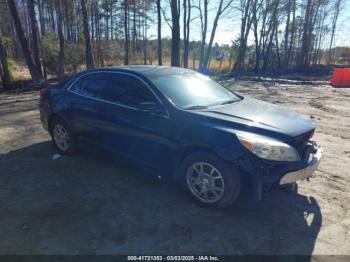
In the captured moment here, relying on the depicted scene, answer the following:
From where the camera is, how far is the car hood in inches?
133

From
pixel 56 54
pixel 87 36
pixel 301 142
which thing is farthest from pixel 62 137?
pixel 56 54

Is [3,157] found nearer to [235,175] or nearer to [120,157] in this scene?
[120,157]

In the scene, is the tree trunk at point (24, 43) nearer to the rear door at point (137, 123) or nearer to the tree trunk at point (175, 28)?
the tree trunk at point (175, 28)

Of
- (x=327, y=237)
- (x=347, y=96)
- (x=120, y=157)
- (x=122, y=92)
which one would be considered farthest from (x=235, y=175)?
(x=347, y=96)

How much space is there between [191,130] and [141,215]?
3.73ft

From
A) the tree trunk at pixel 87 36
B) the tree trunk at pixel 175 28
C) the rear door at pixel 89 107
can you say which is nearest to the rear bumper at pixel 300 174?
the rear door at pixel 89 107

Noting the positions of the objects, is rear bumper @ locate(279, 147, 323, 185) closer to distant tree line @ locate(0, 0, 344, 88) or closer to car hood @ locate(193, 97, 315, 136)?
car hood @ locate(193, 97, 315, 136)

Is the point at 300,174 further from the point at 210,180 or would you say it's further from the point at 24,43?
the point at 24,43

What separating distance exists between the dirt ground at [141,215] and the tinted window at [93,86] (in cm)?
114

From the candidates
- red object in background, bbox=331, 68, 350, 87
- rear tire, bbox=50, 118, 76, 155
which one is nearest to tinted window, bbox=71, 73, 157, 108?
rear tire, bbox=50, 118, 76, 155

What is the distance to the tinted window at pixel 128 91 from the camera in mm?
3979

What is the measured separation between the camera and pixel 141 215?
3.39 meters

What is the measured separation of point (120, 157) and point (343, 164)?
364 centimetres

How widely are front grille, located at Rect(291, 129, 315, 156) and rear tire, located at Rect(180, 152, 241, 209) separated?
2.48ft
